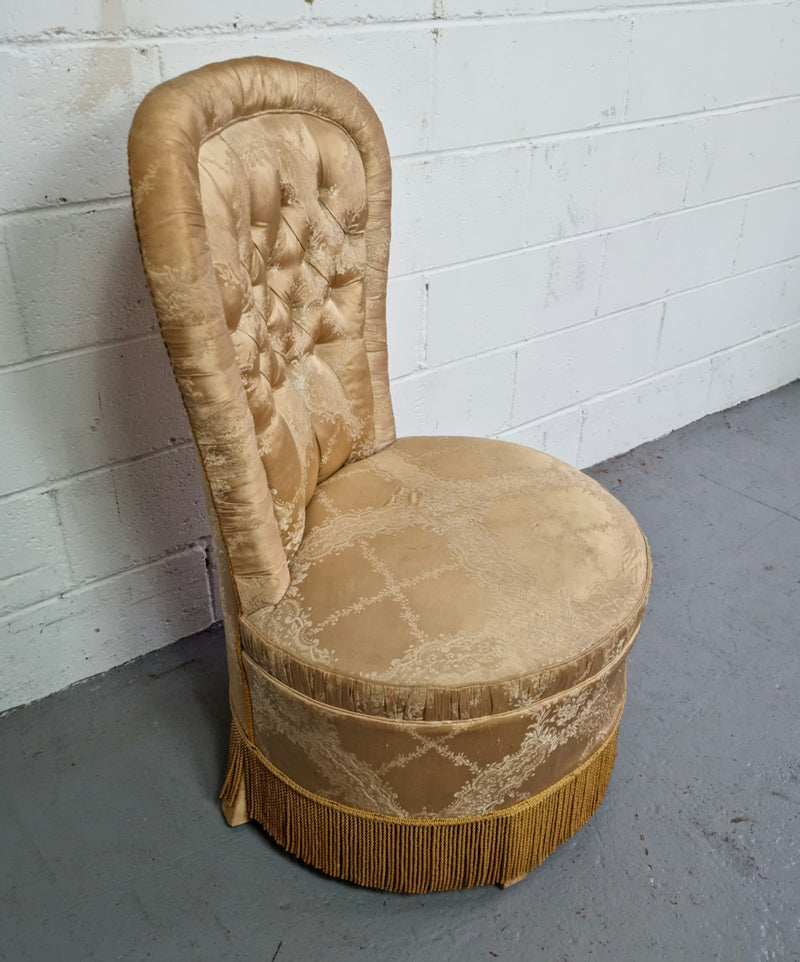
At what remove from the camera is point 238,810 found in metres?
1.32

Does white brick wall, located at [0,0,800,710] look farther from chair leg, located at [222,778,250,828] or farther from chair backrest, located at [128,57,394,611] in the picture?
chair leg, located at [222,778,250,828]

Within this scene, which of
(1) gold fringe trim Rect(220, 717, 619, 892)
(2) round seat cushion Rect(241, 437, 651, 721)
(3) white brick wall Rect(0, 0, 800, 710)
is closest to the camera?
(2) round seat cushion Rect(241, 437, 651, 721)

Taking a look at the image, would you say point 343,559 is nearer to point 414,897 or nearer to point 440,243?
point 414,897

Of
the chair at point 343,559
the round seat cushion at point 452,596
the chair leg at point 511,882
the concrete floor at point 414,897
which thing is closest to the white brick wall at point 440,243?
the concrete floor at point 414,897

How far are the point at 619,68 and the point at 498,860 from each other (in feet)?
5.38

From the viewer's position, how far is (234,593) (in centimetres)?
114

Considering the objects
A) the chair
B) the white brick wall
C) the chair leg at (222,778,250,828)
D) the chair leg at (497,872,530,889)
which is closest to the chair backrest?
the chair

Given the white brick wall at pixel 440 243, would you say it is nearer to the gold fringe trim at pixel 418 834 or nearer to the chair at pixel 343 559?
the chair at pixel 343 559

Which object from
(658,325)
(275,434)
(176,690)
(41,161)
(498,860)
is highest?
(41,161)

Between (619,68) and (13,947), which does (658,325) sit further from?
(13,947)

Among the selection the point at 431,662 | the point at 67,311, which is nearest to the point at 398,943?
the point at 431,662

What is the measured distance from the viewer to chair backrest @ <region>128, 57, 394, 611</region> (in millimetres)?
930

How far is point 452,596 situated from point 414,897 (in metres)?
0.47

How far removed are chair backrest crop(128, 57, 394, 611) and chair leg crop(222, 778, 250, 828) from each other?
0.37 meters
